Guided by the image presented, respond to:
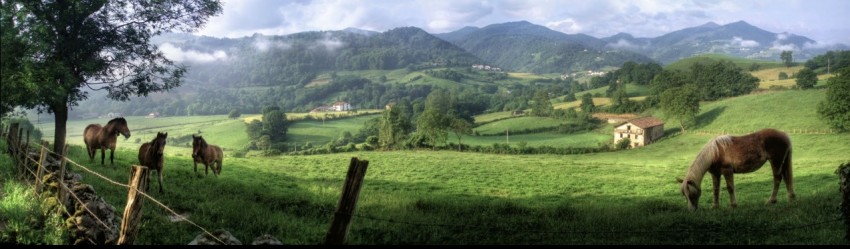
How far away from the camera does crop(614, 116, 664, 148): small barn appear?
68125 mm

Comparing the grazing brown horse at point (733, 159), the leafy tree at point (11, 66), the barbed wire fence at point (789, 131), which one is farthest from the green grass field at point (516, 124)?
the leafy tree at point (11, 66)

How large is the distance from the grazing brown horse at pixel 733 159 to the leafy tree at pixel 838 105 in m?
46.0

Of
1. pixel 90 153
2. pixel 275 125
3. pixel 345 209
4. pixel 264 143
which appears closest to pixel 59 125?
pixel 90 153

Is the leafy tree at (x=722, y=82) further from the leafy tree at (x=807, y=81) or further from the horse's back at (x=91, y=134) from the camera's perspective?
the horse's back at (x=91, y=134)

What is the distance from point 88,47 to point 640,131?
66.7m

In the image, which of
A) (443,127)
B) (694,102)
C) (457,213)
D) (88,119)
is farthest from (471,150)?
(88,119)

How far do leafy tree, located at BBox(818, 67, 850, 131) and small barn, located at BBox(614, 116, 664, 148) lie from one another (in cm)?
1979

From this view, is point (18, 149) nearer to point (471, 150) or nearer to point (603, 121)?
point (471, 150)

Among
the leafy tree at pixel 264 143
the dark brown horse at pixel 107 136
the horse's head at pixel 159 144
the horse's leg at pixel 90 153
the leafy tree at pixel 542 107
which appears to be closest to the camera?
the horse's head at pixel 159 144

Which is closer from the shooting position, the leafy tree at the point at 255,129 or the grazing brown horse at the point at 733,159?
the grazing brown horse at the point at 733,159

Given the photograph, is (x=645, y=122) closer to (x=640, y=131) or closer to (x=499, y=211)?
(x=640, y=131)

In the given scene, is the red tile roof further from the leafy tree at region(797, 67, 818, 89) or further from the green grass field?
the leafy tree at region(797, 67, 818, 89)

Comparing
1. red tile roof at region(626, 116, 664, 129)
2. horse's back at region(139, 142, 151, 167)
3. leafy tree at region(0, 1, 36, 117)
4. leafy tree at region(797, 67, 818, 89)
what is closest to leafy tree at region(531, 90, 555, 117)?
red tile roof at region(626, 116, 664, 129)

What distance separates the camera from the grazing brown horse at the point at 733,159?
1406cm
